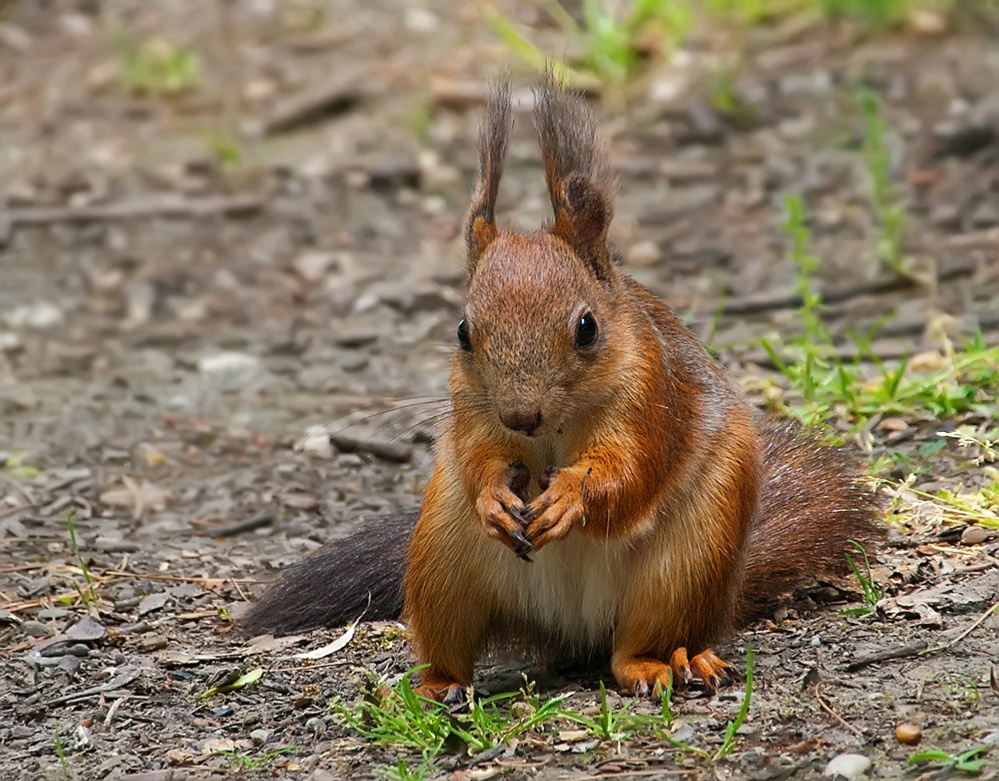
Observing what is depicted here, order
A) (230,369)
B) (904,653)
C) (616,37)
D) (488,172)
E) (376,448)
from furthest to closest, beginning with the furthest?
(616,37) → (230,369) → (376,448) → (488,172) → (904,653)

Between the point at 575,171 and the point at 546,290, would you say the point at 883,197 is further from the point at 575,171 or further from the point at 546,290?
the point at 546,290

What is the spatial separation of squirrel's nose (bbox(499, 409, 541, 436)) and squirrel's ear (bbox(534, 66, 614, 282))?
489 mm

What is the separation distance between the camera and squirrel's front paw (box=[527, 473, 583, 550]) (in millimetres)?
3000

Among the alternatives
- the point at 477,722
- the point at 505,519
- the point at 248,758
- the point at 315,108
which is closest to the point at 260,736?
the point at 248,758

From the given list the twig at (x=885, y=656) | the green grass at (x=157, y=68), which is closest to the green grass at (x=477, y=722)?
the twig at (x=885, y=656)

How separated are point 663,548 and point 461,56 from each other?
17.7ft

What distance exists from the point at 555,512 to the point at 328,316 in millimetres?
3529

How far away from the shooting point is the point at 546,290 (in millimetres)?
3127

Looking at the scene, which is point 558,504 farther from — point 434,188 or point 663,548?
point 434,188

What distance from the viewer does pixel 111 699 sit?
3.44 m

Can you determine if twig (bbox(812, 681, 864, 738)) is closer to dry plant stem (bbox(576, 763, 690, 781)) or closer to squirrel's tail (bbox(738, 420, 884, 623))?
dry plant stem (bbox(576, 763, 690, 781))

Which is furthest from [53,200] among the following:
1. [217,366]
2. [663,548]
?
[663,548]

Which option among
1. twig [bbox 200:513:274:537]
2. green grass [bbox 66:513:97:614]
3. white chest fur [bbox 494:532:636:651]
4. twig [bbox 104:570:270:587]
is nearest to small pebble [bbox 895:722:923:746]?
white chest fur [bbox 494:532:636:651]

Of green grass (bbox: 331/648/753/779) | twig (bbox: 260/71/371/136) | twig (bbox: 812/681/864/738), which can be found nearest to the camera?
twig (bbox: 812/681/864/738)
